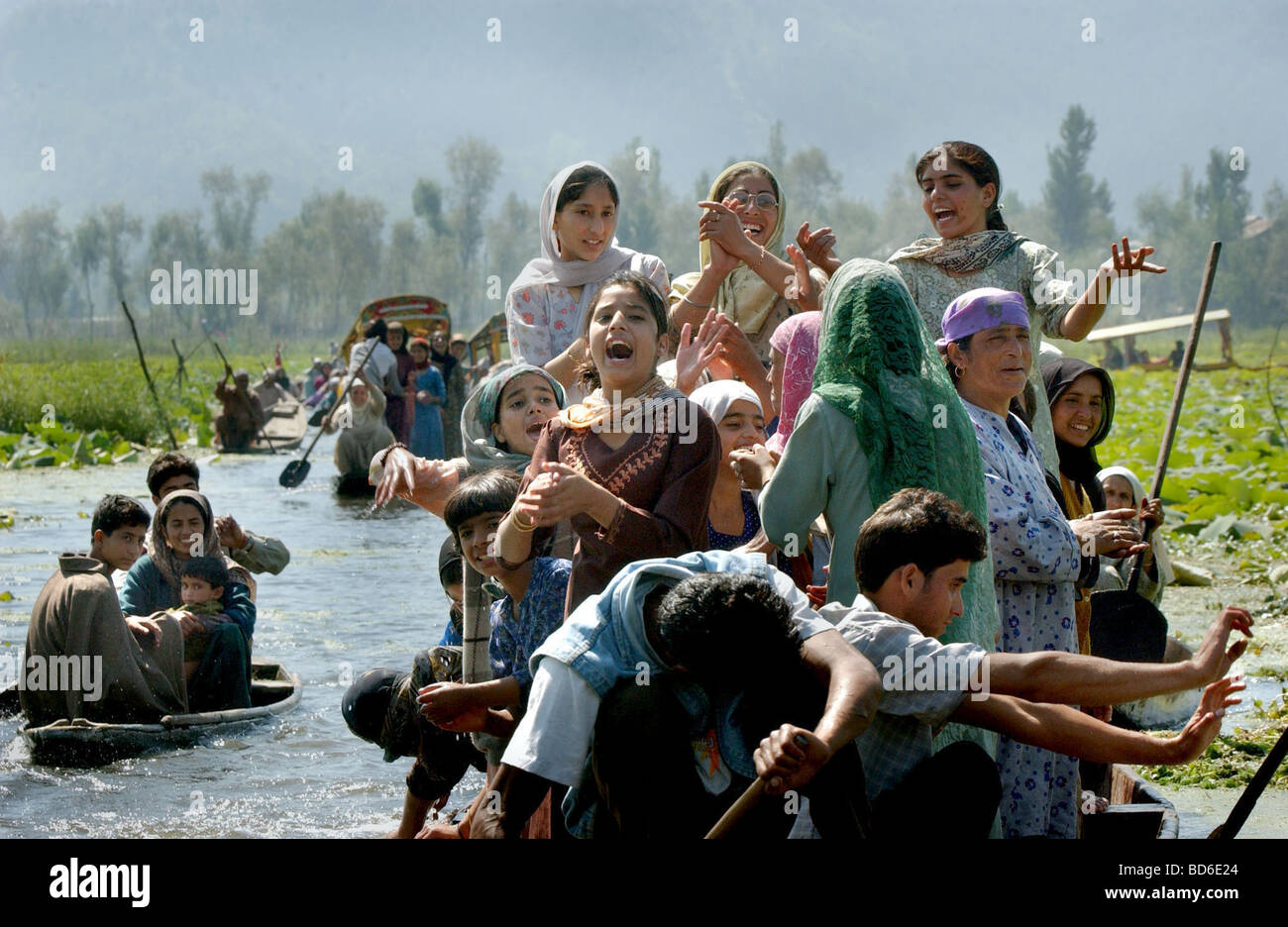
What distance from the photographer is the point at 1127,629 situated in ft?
17.7

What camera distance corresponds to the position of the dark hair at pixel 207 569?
7348 mm

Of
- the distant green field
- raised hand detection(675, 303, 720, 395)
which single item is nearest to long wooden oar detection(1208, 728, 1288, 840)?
raised hand detection(675, 303, 720, 395)

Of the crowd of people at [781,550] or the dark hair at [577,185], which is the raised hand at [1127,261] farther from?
the dark hair at [577,185]

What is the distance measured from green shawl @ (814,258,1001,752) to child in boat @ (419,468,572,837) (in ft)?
3.35

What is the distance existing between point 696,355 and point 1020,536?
1406 mm

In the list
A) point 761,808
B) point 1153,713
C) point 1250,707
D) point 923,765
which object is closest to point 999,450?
point 923,765

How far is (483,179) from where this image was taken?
15275cm

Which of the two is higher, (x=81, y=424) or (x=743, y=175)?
(x=743, y=175)

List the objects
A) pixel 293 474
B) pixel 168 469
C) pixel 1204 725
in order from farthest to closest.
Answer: pixel 293 474 → pixel 168 469 → pixel 1204 725

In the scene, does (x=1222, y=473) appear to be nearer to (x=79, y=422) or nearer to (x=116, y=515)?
(x=116, y=515)

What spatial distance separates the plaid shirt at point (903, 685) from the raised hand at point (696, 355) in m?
1.66

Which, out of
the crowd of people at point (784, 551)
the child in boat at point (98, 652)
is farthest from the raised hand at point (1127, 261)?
the child in boat at point (98, 652)

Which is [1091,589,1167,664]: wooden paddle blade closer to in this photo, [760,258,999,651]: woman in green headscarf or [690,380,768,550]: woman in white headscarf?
[690,380,768,550]: woman in white headscarf

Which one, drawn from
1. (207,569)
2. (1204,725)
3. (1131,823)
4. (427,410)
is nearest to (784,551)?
(1204,725)
